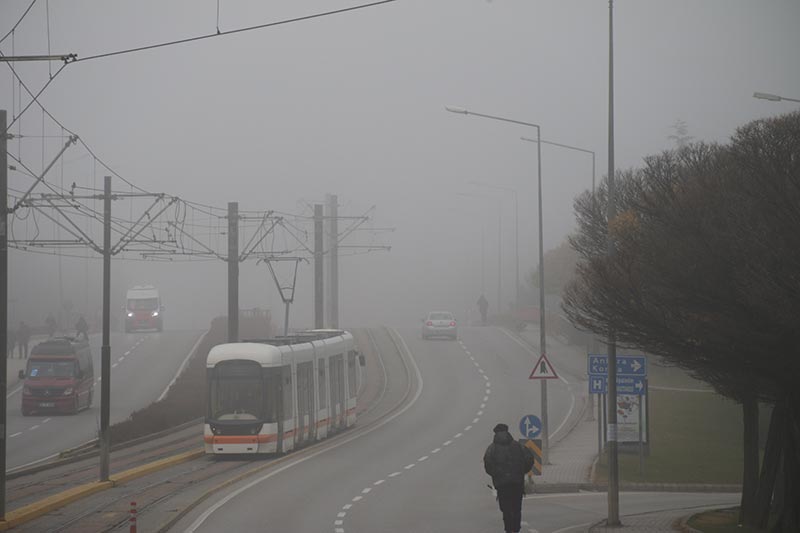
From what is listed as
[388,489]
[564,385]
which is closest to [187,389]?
[564,385]

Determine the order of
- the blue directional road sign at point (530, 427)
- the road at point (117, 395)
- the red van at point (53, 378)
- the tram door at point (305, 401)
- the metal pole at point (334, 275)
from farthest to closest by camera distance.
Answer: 1. the metal pole at point (334, 275)
2. the red van at point (53, 378)
3. the road at point (117, 395)
4. the tram door at point (305, 401)
5. the blue directional road sign at point (530, 427)

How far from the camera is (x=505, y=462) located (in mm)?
16094

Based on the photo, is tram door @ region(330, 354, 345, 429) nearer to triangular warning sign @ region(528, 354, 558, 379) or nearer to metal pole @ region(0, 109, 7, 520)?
triangular warning sign @ region(528, 354, 558, 379)

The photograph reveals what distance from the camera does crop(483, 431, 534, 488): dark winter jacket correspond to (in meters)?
16.1

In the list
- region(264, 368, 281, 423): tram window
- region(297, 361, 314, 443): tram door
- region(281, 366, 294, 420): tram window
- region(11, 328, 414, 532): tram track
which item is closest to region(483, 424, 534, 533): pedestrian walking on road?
region(11, 328, 414, 532): tram track

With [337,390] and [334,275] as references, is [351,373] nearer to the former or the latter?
[337,390]

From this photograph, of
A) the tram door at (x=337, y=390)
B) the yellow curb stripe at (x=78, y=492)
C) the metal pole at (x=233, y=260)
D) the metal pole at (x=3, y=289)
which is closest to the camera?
the metal pole at (x=3, y=289)

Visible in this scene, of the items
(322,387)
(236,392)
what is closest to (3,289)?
(236,392)

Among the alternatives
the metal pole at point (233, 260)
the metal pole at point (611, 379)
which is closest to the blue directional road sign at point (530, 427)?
the metal pole at point (611, 379)

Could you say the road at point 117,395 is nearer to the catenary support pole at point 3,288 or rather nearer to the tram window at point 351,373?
the tram window at point 351,373

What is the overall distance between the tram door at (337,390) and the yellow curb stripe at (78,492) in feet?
20.0

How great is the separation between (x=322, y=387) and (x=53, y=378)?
772 inches

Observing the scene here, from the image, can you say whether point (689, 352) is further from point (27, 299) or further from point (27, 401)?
point (27, 299)

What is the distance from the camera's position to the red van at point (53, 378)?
50.1 m
